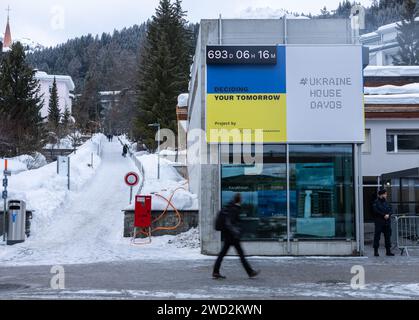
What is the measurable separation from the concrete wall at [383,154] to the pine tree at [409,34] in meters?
42.7

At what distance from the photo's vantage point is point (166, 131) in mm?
52406

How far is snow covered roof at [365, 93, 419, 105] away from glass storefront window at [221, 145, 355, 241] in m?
10.1

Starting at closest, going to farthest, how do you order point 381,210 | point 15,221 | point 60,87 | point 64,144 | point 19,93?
point 381,210, point 15,221, point 19,93, point 64,144, point 60,87

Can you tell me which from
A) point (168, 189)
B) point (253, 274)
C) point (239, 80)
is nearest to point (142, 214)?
point (168, 189)

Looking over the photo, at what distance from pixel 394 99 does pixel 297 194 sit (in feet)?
37.4

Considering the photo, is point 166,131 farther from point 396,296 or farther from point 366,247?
point 396,296

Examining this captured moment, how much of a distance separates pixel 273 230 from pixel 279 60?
467 cm

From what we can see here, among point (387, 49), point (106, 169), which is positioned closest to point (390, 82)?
point (106, 169)

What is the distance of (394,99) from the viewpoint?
2552 cm

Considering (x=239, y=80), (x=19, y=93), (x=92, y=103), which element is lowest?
(x=239, y=80)

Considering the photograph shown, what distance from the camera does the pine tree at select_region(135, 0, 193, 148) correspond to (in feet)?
177

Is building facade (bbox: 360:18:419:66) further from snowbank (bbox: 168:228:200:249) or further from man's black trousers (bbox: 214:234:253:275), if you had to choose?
man's black trousers (bbox: 214:234:253:275)

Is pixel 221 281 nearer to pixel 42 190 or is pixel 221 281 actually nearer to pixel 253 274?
pixel 253 274

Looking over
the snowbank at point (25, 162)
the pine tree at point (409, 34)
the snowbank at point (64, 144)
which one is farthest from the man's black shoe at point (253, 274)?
the pine tree at point (409, 34)
